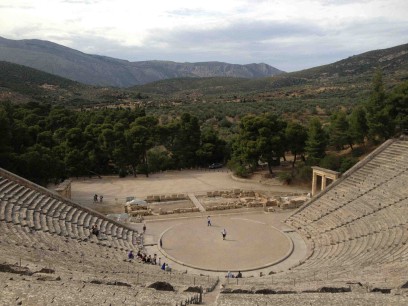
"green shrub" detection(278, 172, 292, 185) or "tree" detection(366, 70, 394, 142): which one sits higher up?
"tree" detection(366, 70, 394, 142)

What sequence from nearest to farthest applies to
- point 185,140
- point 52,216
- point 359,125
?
point 52,216
point 359,125
point 185,140

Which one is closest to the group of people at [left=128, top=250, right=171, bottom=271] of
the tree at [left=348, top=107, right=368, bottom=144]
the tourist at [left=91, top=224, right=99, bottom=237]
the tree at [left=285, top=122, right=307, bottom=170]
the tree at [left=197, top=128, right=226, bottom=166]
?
the tourist at [left=91, top=224, right=99, bottom=237]

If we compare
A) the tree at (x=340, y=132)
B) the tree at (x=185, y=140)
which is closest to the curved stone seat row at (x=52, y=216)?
the tree at (x=185, y=140)

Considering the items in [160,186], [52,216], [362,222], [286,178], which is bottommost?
[160,186]

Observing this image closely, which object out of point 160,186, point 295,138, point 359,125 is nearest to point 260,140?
point 295,138

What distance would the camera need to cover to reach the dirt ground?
34.6 metres

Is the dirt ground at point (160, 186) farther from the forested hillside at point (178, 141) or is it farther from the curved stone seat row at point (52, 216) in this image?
the curved stone seat row at point (52, 216)

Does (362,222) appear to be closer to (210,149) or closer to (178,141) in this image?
(210,149)

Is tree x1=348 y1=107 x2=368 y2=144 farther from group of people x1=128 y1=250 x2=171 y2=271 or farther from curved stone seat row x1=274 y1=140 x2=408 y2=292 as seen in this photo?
group of people x1=128 y1=250 x2=171 y2=271

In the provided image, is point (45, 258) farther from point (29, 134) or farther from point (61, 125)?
point (61, 125)

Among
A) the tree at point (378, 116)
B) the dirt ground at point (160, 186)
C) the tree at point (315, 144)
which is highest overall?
the tree at point (378, 116)

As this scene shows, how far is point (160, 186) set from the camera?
130 ft

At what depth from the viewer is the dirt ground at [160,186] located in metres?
34.6

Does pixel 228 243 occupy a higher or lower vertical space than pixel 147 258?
lower
